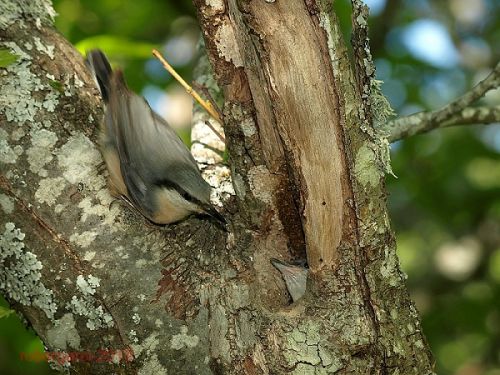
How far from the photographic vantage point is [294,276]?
2229mm

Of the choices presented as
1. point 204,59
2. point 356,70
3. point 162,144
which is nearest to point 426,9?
point 204,59

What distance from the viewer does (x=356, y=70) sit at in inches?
82.0

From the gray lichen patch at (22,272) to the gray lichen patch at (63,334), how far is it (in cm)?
4

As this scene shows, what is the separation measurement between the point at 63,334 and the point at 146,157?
1031 mm

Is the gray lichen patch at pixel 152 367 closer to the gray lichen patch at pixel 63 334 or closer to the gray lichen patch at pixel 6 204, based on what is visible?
the gray lichen patch at pixel 63 334

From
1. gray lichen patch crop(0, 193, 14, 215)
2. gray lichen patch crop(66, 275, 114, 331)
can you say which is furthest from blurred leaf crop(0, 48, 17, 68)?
gray lichen patch crop(66, 275, 114, 331)

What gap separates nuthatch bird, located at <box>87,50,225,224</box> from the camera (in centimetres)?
258

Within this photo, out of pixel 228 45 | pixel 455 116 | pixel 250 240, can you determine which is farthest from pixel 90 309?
pixel 455 116

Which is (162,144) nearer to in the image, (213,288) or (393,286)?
(213,288)

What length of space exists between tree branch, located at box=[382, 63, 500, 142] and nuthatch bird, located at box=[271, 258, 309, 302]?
788mm

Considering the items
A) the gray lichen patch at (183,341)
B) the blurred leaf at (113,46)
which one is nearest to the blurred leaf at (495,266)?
the blurred leaf at (113,46)

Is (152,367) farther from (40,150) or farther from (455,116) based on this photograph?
(455,116)

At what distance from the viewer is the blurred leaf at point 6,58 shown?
2232 millimetres

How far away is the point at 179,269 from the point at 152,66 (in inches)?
128
